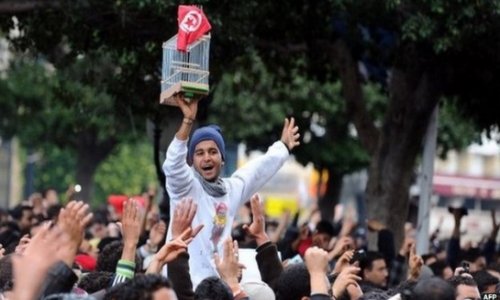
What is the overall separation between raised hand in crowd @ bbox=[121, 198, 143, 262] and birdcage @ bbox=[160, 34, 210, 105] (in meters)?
1.47

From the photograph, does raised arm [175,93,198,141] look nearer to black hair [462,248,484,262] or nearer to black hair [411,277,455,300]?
black hair [411,277,455,300]

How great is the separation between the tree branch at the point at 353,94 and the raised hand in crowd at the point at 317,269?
31.9 feet

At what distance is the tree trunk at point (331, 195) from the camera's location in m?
32.4

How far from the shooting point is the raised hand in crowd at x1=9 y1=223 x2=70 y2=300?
7.16 meters

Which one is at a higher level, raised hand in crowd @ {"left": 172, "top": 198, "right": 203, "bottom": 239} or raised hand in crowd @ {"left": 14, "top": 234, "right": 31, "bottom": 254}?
raised hand in crowd @ {"left": 172, "top": 198, "right": 203, "bottom": 239}

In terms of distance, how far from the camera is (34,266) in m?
7.21

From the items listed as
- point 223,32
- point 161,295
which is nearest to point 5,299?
point 161,295

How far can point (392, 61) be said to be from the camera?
18078 mm

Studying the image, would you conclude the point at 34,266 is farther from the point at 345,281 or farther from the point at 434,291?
the point at 345,281

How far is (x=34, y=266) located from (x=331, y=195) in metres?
25.9

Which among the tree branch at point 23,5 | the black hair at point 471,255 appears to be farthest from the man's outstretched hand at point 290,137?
the black hair at point 471,255

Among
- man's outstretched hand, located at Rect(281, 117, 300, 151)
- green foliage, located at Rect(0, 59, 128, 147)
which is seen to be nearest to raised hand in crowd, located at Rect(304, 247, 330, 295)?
man's outstretched hand, located at Rect(281, 117, 300, 151)

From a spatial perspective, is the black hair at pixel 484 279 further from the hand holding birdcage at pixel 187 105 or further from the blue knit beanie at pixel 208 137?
the hand holding birdcage at pixel 187 105

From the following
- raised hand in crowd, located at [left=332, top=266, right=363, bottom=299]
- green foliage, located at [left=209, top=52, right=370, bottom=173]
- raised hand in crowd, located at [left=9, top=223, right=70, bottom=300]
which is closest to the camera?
raised hand in crowd, located at [left=9, top=223, right=70, bottom=300]
